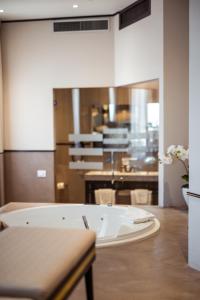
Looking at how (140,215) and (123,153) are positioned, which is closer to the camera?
(140,215)

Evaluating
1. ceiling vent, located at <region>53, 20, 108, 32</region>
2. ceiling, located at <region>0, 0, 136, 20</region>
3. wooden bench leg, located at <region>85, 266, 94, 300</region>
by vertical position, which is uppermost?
ceiling, located at <region>0, 0, 136, 20</region>

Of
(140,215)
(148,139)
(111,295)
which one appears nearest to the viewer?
(111,295)

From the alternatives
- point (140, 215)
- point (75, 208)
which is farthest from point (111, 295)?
point (75, 208)

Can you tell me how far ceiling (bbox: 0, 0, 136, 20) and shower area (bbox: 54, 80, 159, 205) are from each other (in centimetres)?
121

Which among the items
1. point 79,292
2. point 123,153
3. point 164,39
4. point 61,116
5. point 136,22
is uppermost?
point 136,22

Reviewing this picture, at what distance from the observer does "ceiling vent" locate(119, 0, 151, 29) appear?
19.1ft

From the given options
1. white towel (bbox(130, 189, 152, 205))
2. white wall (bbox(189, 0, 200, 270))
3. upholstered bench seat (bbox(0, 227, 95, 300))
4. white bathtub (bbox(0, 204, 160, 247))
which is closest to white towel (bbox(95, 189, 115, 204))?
white towel (bbox(130, 189, 152, 205))

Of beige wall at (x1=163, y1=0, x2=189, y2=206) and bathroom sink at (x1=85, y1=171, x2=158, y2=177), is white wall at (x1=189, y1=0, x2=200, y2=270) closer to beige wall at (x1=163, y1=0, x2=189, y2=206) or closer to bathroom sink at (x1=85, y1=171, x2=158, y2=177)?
beige wall at (x1=163, y1=0, x2=189, y2=206)

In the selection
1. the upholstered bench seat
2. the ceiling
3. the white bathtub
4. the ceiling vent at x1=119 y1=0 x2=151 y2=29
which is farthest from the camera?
the ceiling

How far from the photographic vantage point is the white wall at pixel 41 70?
672 cm

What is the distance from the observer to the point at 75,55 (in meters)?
6.77

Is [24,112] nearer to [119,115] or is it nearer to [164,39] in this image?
[119,115]

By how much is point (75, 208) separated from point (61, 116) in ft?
6.88

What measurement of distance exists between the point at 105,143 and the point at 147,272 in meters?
3.69
